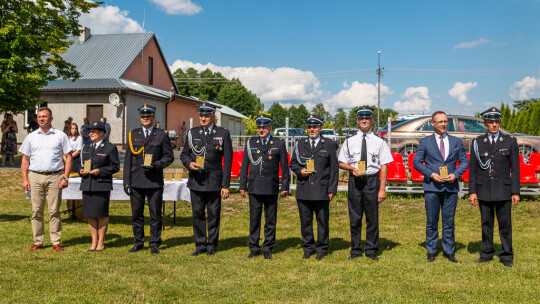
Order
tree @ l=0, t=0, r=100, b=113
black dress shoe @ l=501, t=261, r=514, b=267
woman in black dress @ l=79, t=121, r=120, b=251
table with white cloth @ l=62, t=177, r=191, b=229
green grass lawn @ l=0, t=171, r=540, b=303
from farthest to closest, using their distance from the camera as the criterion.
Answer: tree @ l=0, t=0, r=100, b=113 < table with white cloth @ l=62, t=177, r=191, b=229 < woman in black dress @ l=79, t=121, r=120, b=251 < black dress shoe @ l=501, t=261, r=514, b=267 < green grass lawn @ l=0, t=171, r=540, b=303

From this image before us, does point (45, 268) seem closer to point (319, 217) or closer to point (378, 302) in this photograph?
point (319, 217)

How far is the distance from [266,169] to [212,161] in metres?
0.77

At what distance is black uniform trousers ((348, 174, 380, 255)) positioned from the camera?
19.9 feet

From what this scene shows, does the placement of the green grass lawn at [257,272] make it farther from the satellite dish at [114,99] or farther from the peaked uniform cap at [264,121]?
the satellite dish at [114,99]

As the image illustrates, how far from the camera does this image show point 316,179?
20.0 feet

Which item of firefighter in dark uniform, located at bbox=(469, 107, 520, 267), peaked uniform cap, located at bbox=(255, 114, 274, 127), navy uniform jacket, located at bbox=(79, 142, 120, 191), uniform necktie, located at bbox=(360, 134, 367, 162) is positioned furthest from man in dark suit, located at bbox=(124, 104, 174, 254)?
firefighter in dark uniform, located at bbox=(469, 107, 520, 267)

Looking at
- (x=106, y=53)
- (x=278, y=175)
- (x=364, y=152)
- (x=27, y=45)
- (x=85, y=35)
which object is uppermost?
(x=85, y=35)

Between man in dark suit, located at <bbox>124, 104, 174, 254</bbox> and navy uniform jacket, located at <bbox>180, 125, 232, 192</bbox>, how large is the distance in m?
0.37

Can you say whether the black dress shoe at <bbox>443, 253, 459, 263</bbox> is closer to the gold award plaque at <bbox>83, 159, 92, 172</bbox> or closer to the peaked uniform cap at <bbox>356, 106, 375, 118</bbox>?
the peaked uniform cap at <bbox>356, 106, 375, 118</bbox>

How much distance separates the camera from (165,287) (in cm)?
482

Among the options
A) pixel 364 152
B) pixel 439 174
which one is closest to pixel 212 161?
pixel 364 152

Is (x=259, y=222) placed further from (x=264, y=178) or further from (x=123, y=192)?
(x=123, y=192)

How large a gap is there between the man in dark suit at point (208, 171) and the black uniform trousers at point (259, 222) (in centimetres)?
43

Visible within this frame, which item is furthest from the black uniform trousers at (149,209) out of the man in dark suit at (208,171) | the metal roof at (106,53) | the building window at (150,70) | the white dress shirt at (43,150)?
the building window at (150,70)
